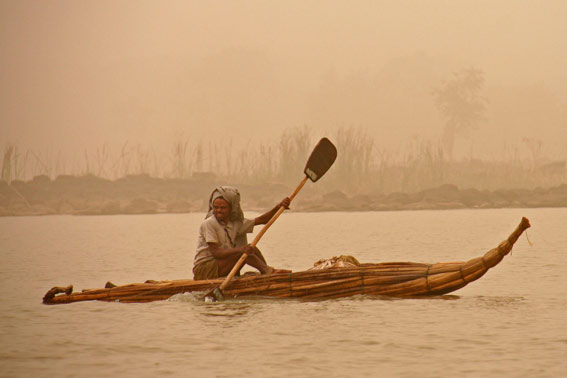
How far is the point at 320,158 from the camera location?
446 inches

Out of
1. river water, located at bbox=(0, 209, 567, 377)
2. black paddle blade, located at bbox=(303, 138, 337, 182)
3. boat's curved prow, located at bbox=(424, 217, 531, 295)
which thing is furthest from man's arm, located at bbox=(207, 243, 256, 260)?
boat's curved prow, located at bbox=(424, 217, 531, 295)

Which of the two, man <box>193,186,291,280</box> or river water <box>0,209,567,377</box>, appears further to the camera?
man <box>193,186,291,280</box>

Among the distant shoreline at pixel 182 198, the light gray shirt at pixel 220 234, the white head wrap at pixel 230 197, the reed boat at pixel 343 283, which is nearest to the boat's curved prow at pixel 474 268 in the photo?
the reed boat at pixel 343 283

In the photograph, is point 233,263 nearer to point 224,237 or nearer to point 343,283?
point 224,237

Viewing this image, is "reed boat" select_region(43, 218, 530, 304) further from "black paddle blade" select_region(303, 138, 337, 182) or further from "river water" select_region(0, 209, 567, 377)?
"black paddle blade" select_region(303, 138, 337, 182)

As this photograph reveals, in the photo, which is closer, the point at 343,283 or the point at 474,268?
the point at 474,268

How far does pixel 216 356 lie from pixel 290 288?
7.53 ft

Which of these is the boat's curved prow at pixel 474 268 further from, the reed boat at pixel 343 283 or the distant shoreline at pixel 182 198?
the distant shoreline at pixel 182 198

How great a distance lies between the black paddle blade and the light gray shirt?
3.54ft

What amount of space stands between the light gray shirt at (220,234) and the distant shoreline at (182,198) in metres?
36.6

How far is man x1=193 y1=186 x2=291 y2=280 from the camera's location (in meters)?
10.5

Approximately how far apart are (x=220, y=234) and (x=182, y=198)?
132 ft

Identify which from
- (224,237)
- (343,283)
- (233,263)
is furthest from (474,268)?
(224,237)

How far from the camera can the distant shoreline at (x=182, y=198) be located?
48562 millimetres
